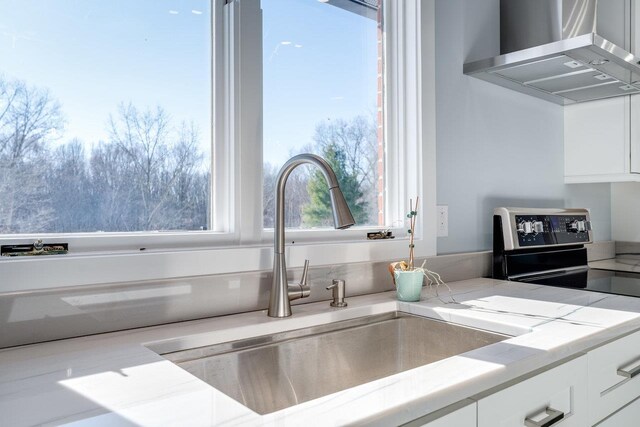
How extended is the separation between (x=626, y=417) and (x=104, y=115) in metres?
1.48

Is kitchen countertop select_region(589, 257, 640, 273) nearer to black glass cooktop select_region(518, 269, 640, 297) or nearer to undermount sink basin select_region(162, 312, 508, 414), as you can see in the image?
black glass cooktop select_region(518, 269, 640, 297)

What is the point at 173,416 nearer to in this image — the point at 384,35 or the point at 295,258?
the point at 295,258

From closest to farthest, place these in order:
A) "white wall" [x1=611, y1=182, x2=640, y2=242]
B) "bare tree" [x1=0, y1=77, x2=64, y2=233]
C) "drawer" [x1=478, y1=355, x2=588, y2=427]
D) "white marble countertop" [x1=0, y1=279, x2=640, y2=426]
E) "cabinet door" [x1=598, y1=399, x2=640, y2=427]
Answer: "white marble countertop" [x1=0, y1=279, x2=640, y2=426] < "drawer" [x1=478, y1=355, x2=588, y2=427] < "bare tree" [x1=0, y1=77, x2=64, y2=233] < "cabinet door" [x1=598, y1=399, x2=640, y2=427] < "white wall" [x1=611, y1=182, x2=640, y2=242]

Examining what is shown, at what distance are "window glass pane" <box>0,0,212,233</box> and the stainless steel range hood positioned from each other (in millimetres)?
1121

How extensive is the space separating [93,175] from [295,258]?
1.83ft

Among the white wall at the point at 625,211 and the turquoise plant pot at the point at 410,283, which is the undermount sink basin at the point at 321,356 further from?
the white wall at the point at 625,211

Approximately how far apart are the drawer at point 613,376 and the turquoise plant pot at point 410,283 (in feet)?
1.48

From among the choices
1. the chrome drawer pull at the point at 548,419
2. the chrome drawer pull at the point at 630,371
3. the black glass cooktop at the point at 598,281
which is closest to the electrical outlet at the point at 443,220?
the black glass cooktop at the point at 598,281

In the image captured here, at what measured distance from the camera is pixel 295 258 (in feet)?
4.41

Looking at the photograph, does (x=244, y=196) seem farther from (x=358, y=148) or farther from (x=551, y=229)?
(x=551, y=229)

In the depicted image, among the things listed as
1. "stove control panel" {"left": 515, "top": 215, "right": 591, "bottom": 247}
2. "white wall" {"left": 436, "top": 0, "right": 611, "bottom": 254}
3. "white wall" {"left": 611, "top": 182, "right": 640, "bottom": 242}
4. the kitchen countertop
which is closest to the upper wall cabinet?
"white wall" {"left": 436, "top": 0, "right": 611, "bottom": 254}

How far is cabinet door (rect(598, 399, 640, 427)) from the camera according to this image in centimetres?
113

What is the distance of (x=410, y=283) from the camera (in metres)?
1.35

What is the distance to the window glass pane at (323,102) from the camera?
4.78ft
